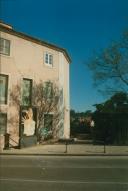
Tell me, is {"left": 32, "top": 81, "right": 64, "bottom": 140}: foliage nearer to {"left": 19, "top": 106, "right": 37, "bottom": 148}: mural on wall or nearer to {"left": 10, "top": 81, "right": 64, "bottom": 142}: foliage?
{"left": 10, "top": 81, "right": 64, "bottom": 142}: foliage

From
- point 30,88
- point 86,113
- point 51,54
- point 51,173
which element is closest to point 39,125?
point 30,88

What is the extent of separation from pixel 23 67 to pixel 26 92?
2.45 meters

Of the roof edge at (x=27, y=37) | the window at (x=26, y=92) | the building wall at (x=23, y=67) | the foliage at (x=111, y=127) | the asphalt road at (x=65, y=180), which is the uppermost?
the roof edge at (x=27, y=37)

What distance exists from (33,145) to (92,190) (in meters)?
24.0

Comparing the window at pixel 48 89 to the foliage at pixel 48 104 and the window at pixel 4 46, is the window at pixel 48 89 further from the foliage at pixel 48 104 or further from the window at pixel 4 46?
the window at pixel 4 46

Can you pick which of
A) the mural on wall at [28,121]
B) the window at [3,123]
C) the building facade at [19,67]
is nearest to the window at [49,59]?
the building facade at [19,67]

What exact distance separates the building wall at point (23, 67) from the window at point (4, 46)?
307 mm

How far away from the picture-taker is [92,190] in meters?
11.6

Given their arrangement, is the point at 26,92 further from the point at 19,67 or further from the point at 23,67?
the point at 19,67

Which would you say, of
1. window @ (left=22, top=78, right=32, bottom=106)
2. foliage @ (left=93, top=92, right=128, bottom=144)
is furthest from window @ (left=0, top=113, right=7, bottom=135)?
foliage @ (left=93, top=92, right=128, bottom=144)

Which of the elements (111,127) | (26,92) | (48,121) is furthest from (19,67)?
(111,127)

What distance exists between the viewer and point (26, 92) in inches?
1558

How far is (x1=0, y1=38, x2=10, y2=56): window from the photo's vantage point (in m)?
36.5

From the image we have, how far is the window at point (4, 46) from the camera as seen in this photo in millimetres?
36497
